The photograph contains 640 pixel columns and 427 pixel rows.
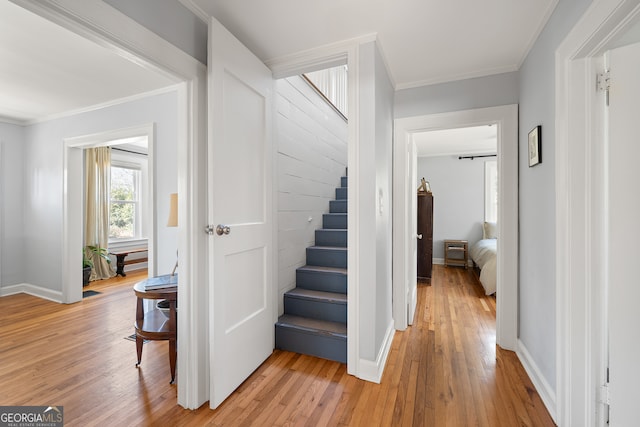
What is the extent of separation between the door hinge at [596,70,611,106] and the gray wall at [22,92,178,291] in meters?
3.05

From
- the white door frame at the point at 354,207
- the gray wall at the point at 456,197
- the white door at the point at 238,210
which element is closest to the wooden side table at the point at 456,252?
the gray wall at the point at 456,197

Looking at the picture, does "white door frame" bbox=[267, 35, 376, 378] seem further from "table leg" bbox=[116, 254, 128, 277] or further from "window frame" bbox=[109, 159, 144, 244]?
"window frame" bbox=[109, 159, 144, 244]

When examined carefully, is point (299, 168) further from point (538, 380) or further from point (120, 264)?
point (120, 264)

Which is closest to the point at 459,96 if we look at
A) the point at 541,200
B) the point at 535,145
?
the point at 535,145

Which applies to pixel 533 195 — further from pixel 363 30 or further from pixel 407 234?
pixel 363 30

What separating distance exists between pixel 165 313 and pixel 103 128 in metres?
2.44

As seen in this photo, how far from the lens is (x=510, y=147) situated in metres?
2.25

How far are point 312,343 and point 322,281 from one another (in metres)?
0.58

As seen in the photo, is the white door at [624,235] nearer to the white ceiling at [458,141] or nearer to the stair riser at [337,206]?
the stair riser at [337,206]

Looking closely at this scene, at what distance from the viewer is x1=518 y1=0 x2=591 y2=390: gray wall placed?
1561mm

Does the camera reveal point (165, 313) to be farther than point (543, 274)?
Yes

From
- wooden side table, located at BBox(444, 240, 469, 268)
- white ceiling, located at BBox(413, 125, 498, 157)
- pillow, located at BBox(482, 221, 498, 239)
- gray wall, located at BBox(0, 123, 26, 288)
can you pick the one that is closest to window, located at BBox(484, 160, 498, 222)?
pillow, located at BBox(482, 221, 498, 239)

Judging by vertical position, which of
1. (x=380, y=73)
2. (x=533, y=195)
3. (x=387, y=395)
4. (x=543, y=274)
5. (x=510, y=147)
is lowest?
(x=387, y=395)

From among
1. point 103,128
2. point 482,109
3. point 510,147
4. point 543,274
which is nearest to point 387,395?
point 543,274
